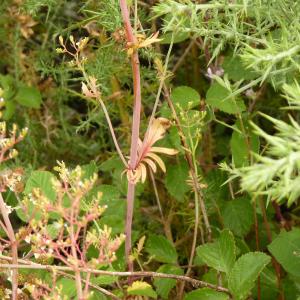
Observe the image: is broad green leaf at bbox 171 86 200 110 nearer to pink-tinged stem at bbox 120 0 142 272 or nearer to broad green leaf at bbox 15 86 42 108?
pink-tinged stem at bbox 120 0 142 272

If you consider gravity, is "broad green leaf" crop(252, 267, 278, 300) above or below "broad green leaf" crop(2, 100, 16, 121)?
below

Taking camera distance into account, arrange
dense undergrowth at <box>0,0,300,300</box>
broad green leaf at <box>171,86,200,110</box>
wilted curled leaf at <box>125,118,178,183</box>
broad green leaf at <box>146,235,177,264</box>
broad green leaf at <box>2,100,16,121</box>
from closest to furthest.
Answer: dense undergrowth at <box>0,0,300,300</box> < wilted curled leaf at <box>125,118,178,183</box> < broad green leaf at <box>146,235,177,264</box> < broad green leaf at <box>171,86,200,110</box> < broad green leaf at <box>2,100,16,121</box>

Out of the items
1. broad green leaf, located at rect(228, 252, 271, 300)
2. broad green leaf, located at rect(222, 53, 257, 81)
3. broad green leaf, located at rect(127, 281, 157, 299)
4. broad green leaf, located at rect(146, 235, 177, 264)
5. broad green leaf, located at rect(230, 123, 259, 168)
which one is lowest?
broad green leaf, located at rect(146, 235, 177, 264)

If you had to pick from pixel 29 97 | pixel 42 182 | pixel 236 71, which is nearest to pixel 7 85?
pixel 29 97

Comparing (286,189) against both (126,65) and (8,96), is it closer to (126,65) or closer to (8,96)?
(126,65)

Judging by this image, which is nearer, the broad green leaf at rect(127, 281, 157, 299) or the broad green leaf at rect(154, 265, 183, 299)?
the broad green leaf at rect(127, 281, 157, 299)

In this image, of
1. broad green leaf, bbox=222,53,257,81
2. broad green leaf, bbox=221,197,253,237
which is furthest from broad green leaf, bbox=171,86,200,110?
broad green leaf, bbox=221,197,253,237

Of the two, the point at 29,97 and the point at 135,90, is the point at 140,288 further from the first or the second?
the point at 29,97
